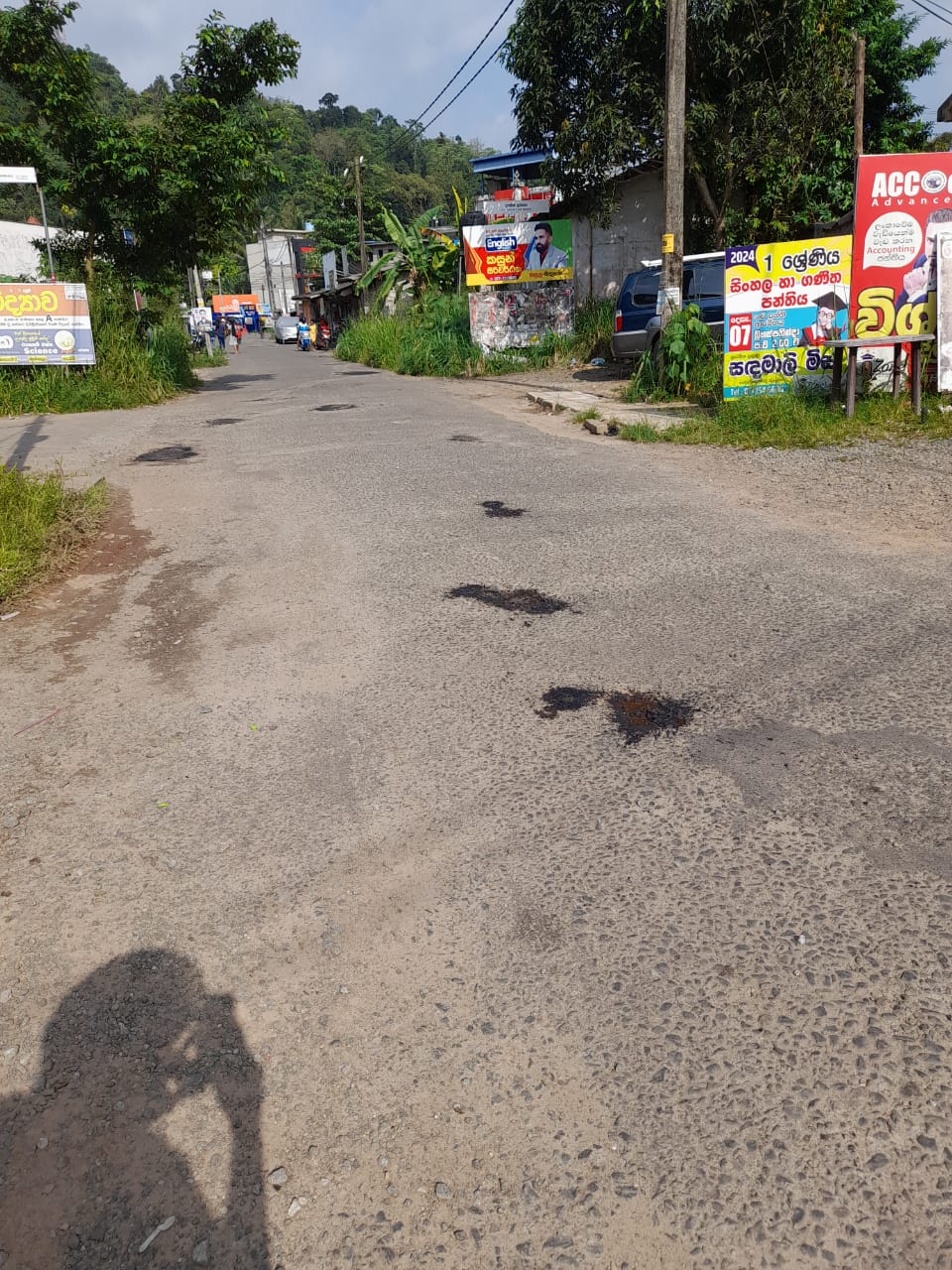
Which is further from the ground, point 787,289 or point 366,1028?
point 787,289

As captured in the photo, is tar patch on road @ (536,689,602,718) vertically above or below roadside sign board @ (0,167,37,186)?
below

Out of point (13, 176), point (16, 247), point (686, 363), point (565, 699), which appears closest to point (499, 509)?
point (565, 699)

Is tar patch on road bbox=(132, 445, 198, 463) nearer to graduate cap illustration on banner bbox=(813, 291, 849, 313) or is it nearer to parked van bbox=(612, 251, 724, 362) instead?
parked van bbox=(612, 251, 724, 362)

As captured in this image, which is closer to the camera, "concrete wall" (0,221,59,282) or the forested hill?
"concrete wall" (0,221,59,282)

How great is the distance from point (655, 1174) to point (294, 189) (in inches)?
4808

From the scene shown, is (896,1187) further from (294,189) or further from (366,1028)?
(294,189)

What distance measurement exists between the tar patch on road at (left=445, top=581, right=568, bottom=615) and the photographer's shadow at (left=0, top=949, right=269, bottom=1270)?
303 cm

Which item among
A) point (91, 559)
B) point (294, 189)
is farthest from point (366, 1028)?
point (294, 189)

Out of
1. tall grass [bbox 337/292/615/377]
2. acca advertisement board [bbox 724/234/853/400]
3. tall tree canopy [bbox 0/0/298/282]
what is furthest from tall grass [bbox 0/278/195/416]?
acca advertisement board [bbox 724/234/853/400]

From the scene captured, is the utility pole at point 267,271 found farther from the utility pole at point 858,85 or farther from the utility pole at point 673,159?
the utility pole at point 673,159

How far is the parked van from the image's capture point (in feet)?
47.6

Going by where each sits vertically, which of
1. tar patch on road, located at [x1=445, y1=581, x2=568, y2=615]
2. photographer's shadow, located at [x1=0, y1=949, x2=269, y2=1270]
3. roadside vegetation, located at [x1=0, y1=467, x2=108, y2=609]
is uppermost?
roadside vegetation, located at [x1=0, y1=467, x2=108, y2=609]

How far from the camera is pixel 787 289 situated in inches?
410

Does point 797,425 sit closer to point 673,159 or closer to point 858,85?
point 673,159
